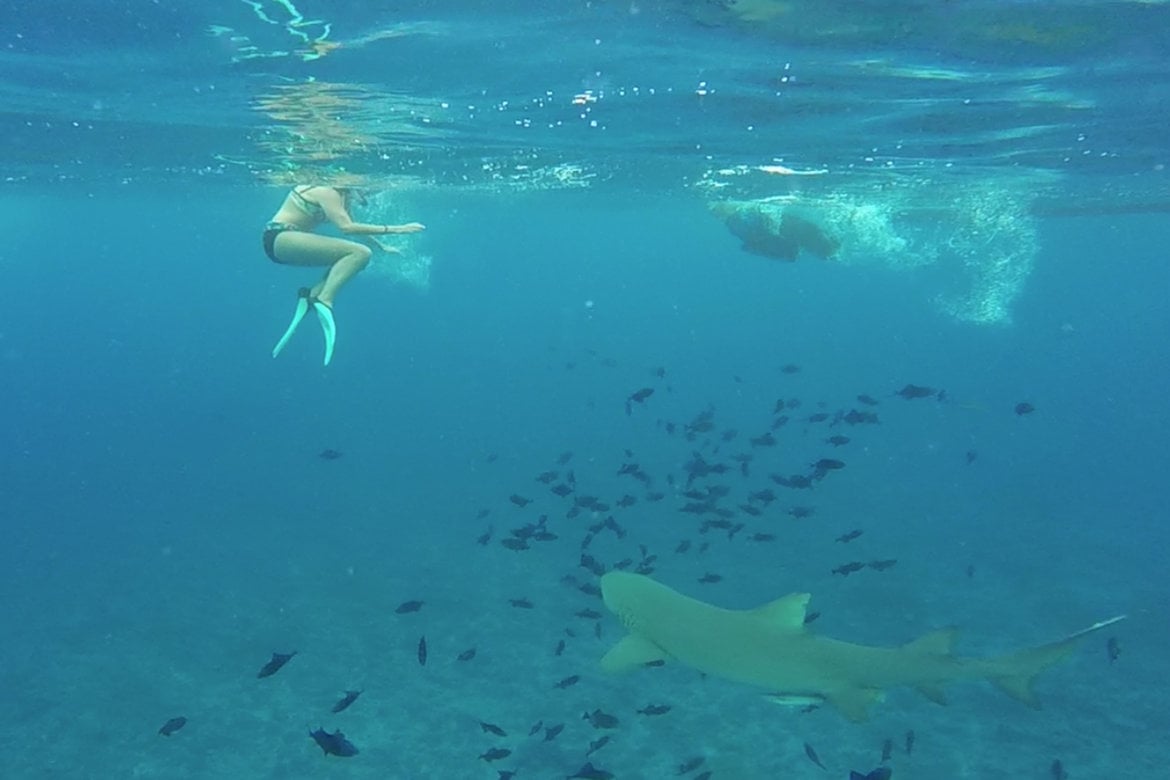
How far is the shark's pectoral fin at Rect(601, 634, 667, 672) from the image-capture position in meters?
4.51

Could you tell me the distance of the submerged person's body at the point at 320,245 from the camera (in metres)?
8.34

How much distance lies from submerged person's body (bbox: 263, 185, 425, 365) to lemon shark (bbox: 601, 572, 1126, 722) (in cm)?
493

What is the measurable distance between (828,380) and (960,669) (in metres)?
72.4

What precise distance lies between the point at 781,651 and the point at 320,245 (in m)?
6.90

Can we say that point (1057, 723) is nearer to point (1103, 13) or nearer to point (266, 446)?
point (1103, 13)

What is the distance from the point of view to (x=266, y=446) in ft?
126

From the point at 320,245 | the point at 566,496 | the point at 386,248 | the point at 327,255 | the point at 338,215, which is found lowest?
the point at 566,496

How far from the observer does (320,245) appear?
872 cm

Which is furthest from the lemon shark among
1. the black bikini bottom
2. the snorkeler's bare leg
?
the black bikini bottom

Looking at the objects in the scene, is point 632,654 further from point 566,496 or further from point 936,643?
point 566,496

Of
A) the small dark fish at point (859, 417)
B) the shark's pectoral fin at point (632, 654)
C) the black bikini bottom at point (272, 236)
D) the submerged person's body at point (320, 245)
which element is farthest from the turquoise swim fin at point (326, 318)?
the small dark fish at point (859, 417)

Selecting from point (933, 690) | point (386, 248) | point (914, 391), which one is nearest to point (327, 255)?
point (386, 248)

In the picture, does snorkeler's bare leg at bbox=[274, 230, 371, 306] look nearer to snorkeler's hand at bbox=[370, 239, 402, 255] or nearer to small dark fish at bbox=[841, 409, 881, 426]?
snorkeler's hand at bbox=[370, 239, 402, 255]

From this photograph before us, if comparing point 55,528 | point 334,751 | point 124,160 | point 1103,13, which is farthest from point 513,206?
point 334,751
